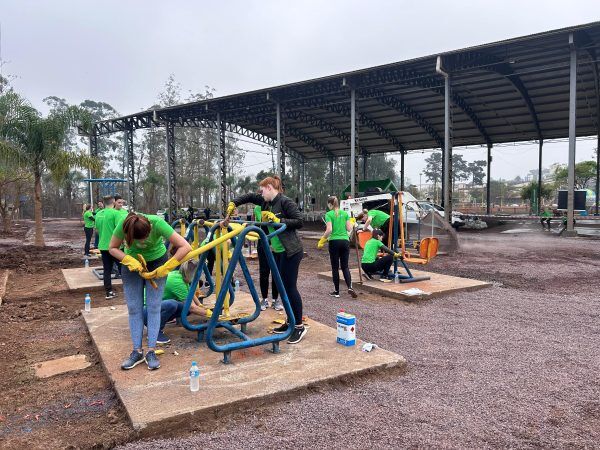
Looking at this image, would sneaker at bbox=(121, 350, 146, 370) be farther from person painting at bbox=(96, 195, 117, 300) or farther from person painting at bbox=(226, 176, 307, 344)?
person painting at bbox=(96, 195, 117, 300)

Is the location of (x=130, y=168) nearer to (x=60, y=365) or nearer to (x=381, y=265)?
(x=381, y=265)

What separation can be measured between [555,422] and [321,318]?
3.14 meters

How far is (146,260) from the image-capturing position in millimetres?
3834

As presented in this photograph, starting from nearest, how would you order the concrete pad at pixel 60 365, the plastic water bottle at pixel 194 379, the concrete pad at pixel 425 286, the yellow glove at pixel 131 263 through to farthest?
the plastic water bottle at pixel 194 379
the yellow glove at pixel 131 263
the concrete pad at pixel 60 365
the concrete pad at pixel 425 286

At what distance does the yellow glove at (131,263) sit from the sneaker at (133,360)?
0.77 metres

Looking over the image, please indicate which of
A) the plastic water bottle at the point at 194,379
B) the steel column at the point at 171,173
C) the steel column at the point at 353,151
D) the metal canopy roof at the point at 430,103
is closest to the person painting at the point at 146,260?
the plastic water bottle at the point at 194,379

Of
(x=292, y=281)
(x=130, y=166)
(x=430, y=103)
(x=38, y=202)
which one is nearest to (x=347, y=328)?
(x=292, y=281)

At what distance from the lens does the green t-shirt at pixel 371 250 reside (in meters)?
7.62

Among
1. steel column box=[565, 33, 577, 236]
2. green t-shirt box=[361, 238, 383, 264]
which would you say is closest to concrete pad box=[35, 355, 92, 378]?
green t-shirt box=[361, 238, 383, 264]

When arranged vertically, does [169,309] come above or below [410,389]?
above

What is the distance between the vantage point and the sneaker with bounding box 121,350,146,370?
3.68m

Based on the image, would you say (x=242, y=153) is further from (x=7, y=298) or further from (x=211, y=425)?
(x=211, y=425)

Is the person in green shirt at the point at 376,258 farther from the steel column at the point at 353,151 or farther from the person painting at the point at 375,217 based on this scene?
the steel column at the point at 353,151

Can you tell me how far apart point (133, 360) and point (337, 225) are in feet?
12.1
